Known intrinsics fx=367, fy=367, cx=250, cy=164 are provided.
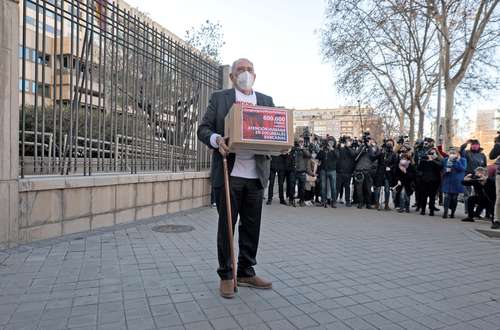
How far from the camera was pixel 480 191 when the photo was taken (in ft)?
29.0

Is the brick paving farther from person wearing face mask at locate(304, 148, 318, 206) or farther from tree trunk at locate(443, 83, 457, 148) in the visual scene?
tree trunk at locate(443, 83, 457, 148)

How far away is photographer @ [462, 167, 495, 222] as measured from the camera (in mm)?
8695

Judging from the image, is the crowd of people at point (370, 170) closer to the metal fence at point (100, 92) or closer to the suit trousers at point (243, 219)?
the metal fence at point (100, 92)

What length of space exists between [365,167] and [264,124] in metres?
7.91

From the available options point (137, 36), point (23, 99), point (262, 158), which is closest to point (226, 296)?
point (262, 158)

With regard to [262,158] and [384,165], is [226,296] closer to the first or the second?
[262,158]

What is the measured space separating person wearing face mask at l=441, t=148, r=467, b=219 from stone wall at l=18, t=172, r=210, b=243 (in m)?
6.52

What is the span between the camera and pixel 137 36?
6.87m

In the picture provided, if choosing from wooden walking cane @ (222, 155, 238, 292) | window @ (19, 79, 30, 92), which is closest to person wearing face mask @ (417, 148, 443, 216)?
wooden walking cane @ (222, 155, 238, 292)

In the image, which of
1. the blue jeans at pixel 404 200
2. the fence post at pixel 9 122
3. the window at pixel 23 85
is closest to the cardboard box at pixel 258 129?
the fence post at pixel 9 122

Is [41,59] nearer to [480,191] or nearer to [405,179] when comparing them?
[405,179]

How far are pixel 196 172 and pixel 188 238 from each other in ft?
10.5

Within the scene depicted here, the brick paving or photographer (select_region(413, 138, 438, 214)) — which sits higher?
photographer (select_region(413, 138, 438, 214))

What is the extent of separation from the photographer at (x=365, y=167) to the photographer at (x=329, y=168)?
2.06ft
